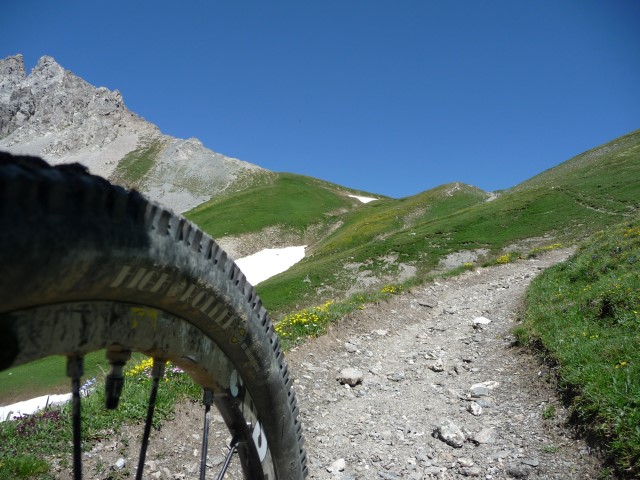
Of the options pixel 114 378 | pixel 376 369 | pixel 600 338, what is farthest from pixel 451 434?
pixel 114 378

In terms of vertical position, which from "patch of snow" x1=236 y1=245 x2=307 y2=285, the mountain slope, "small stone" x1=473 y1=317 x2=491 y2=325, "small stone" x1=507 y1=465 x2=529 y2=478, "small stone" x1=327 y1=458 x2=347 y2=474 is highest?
the mountain slope

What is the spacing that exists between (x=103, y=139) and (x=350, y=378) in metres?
151

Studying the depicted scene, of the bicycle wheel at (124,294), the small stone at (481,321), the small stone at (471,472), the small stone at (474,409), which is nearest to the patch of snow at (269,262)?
the small stone at (481,321)

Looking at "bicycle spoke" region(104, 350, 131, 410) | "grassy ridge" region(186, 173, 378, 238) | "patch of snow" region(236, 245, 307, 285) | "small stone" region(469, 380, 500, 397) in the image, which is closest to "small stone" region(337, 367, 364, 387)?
"small stone" region(469, 380, 500, 397)

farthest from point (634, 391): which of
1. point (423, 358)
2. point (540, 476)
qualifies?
point (423, 358)

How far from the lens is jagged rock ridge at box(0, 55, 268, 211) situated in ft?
373

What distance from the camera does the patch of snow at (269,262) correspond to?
54.2 metres

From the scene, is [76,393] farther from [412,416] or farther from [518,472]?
[412,416]

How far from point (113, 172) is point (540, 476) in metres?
130

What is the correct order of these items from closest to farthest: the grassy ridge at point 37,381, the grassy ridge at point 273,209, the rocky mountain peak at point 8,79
Result: the grassy ridge at point 37,381 < the grassy ridge at point 273,209 < the rocky mountain peak at point 8,79

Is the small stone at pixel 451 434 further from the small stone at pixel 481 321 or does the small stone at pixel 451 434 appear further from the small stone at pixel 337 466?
the small stone at pixel 481 321

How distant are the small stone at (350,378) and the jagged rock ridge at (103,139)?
8172 centimetres

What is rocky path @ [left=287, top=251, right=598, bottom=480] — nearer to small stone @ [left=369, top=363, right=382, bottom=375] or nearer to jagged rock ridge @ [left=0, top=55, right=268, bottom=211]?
small stone @ [left=369, top=363, right=382, bottom=375]

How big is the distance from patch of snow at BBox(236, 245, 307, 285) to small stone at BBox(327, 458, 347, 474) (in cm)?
4528
